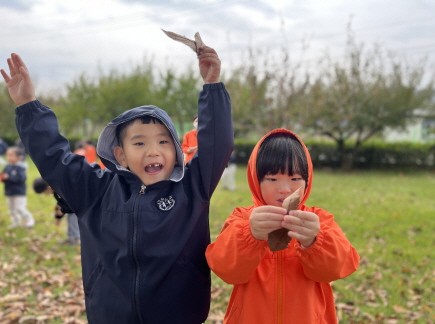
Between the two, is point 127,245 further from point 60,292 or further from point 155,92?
point 155,92

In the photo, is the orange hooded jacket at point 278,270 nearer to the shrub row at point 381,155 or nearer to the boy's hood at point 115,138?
the boy's hood at point 115,138

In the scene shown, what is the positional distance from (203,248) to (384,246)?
5128 mm

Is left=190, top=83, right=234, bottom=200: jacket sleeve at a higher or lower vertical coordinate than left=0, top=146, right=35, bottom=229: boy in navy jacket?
higher

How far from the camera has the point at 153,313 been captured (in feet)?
5.68

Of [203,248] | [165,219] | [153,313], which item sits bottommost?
[153,313]

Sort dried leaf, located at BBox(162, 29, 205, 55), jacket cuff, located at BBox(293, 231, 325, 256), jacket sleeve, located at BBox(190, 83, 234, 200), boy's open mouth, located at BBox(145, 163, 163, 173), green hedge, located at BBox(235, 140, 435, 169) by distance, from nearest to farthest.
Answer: jacket cuff, located at BBox(293, 231, 325, 256), dried leaf, located at BBox(162, 29, 205, 55), jacket sleeve, located at BBox(190, 83, 234, 200), boy's open mouth, located at BBox(145, 163, 163, 173), green hedge, located at BBox(235, 140, 435, 169)

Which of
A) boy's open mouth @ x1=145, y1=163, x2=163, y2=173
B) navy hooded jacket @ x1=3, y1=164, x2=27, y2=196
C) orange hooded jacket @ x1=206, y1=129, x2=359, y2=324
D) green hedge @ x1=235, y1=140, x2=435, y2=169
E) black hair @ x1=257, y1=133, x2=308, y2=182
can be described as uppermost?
black hair @ x1=257, y1=133, x2=308, y2=182

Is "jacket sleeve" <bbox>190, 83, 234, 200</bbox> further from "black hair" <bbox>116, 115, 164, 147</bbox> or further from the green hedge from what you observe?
the green hedge

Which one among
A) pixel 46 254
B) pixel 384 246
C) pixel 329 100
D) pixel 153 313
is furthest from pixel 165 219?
pixel 329 100

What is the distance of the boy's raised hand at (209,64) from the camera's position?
1.69 meters

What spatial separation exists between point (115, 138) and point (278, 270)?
104cm

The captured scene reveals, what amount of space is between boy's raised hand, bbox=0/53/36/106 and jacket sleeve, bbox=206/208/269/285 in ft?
3.52

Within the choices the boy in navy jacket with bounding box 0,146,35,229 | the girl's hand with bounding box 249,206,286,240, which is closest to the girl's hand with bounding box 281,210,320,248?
the girl's hand with bounding box 249,206,286,240

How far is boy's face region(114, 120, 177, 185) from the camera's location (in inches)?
71.5
